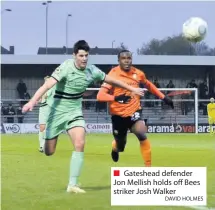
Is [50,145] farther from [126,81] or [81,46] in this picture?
[126,81]

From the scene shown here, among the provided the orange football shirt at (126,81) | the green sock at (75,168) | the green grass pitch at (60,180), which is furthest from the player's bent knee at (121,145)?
the green sock at (75,168)

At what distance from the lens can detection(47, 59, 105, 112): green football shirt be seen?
10578 millimetres

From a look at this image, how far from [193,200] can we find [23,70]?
47.3m

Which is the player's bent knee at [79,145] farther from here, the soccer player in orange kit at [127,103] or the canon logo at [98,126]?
the canon logo at [98,126]

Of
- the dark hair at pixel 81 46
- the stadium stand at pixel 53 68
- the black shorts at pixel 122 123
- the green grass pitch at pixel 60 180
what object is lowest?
the green grass pitch at pixel 60 180

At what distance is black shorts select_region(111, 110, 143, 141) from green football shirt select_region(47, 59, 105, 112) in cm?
260

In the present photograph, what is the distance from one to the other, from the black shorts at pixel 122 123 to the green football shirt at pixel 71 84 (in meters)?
2.60

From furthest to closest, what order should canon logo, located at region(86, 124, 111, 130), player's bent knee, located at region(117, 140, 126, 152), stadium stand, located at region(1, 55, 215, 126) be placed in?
stadium stand, located at region(1, 55, 215, 126)
canon logo, located at region(86, 124, 111, 130)
player's bent knee, located at region(117, 140, 126, 152)

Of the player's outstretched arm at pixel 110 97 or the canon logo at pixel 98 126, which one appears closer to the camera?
the player's outstretched arm at pixel 110 97

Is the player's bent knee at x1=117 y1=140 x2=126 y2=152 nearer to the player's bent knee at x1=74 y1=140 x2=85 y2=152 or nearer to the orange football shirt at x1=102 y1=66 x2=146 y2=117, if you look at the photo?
the orange football shirt at x1=102 y1=66 x2=146 y2=117

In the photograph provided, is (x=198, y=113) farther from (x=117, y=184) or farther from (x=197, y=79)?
(x=117, y=184)

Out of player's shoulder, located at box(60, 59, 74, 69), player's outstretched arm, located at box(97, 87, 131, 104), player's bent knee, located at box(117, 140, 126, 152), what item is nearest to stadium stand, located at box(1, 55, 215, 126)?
player's bent knee, located at box(117, 140, 126, 152)

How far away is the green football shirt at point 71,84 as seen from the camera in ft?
34.7

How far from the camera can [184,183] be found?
9.12 metres
